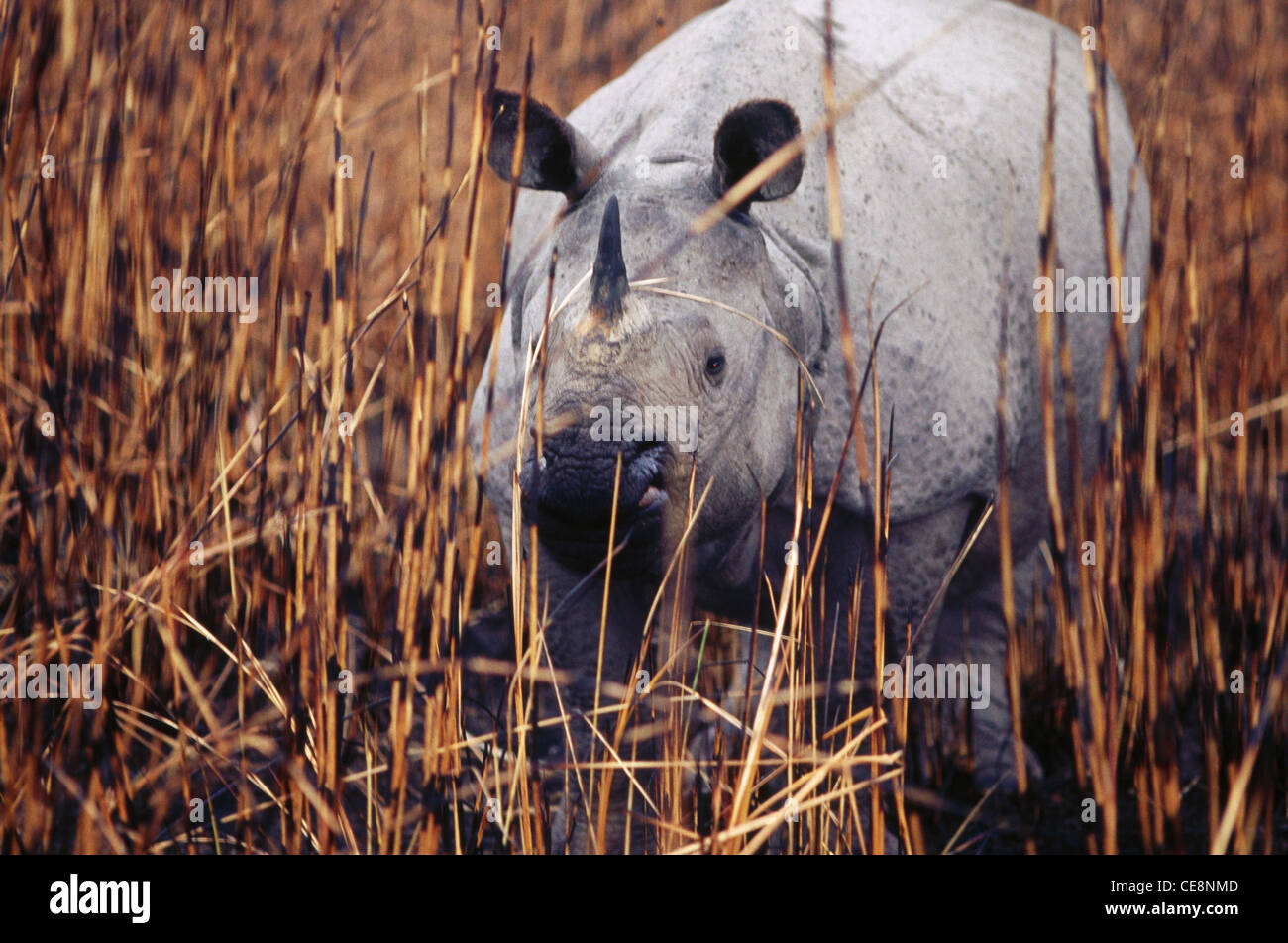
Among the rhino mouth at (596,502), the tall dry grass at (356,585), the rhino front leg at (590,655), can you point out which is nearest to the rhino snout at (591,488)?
the rhino mouth at (596,502)

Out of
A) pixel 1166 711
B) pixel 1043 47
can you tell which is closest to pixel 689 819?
pixel 1166 711

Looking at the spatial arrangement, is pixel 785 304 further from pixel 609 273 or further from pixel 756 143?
pixel 609 273

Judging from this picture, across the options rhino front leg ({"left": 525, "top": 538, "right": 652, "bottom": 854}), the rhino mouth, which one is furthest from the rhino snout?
rhino front leg ({"left": 525, "top": 538, "right": 652, "bottom": 854})

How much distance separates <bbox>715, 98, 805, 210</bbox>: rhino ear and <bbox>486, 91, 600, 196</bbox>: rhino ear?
→ 0.62 feet

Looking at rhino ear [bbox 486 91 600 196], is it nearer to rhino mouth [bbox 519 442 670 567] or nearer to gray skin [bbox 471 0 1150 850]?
gray skin [bbox 471 0 1150 850]

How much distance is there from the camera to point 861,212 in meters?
2.02

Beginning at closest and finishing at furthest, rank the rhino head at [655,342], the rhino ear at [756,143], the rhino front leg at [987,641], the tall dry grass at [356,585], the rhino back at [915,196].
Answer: the tall dry grass at [356,585] < the rhino head at [655,342] < the rhino ear at [756,143] < the rhino back at [915,196] < the rhino front leg at [987,641]

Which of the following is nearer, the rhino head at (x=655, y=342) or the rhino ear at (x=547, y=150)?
the rhino head at (x=655, y=342)

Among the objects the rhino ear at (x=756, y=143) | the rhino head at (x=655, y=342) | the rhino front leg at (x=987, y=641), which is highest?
the rhino ear at (x=756, y=143)

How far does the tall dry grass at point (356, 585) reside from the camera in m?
1.43

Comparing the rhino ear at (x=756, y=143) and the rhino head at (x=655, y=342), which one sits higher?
the rhino ear at (x=756, y=143)

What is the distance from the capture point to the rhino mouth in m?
1.52

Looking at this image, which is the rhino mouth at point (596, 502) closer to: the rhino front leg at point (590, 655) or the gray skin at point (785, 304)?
the gray skin at point (785, 304)

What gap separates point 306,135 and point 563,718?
866 millimetres
